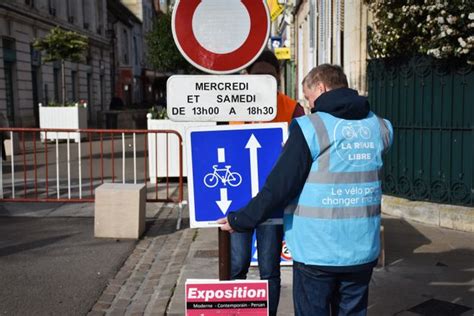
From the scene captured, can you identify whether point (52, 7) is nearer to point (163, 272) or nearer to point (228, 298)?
point (163, 272)

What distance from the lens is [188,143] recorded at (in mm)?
3074

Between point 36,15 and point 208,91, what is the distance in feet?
86.5

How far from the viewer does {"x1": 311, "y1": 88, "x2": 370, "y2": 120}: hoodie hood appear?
2.65m

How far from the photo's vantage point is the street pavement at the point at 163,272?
14.6 feet

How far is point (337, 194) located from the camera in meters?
2.63

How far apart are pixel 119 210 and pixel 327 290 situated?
4.14m

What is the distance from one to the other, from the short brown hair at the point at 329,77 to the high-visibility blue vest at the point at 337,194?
0.63 feet

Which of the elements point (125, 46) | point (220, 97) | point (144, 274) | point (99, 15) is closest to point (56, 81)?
point (99, 15)

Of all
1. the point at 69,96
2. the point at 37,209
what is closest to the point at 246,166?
the point at 37,209

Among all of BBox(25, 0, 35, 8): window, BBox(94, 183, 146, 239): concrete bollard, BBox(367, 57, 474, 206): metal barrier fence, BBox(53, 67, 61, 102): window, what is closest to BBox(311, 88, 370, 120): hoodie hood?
BBox(94, 183, 146, 239): concrete bollard

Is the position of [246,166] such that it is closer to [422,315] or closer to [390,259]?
[422,315]

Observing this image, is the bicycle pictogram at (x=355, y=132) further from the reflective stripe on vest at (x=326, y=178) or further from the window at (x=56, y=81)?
the window at (x=56, y=81)

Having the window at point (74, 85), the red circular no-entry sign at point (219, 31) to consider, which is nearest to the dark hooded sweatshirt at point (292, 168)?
the red circular no-entry sign at point (219, 31)

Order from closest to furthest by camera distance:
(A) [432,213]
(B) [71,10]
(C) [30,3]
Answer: (A) [432,213] → (C) [30,3] → (B) [71,10]
